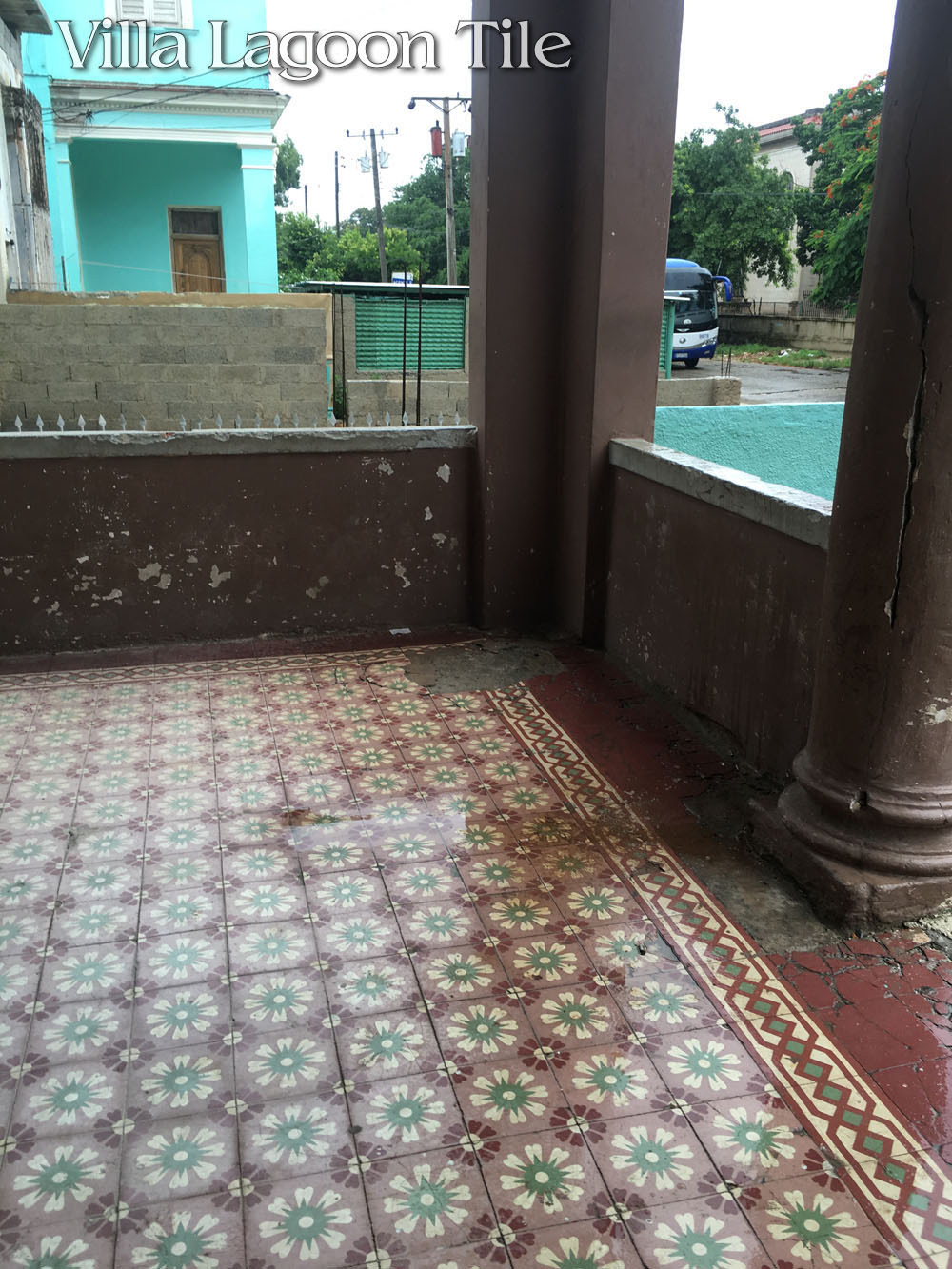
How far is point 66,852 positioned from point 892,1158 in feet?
8.09

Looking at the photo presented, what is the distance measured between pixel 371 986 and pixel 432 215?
32.7 m

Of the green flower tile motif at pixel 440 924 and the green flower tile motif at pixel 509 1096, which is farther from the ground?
the green flower tile motif at pixel 440 924

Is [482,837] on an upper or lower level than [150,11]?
lower

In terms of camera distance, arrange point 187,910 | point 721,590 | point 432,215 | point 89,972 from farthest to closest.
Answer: point 432,215
point 721,590
point 187,910
point 89,972

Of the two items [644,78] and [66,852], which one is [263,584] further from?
[644,78]

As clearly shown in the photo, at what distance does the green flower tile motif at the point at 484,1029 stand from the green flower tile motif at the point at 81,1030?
0.83 m

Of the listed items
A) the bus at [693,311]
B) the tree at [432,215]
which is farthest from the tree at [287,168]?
the bus at [693,311]

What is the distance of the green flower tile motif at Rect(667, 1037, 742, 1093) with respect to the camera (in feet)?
7.66

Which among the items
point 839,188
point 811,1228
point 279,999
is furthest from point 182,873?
point 839,188

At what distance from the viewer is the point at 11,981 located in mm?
2645

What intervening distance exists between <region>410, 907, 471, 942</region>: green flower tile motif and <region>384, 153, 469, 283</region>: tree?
27.9 metres

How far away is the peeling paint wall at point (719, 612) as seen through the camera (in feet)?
11.3

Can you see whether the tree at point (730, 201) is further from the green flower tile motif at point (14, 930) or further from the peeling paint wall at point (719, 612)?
the green flower tile motif at point (14, 930)

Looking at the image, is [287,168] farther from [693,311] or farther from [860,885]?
[860,885]
